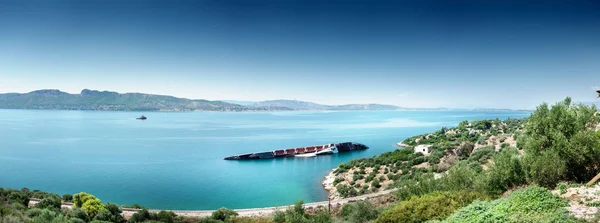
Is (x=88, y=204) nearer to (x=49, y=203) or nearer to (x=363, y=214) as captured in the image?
(x=49, y=203)

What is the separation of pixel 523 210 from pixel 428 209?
3.02 metres

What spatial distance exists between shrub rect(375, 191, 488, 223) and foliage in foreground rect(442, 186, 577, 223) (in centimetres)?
131

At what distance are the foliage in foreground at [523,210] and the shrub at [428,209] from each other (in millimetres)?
1309

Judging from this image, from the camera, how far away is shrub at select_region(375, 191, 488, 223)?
1008 centimetres

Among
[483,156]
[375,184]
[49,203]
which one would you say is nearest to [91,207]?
[49,203]

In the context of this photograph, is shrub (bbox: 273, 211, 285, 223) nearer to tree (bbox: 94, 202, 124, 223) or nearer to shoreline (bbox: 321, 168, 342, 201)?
tree (bbox: 94, 202, 124, 223)

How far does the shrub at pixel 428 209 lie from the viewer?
1008cm

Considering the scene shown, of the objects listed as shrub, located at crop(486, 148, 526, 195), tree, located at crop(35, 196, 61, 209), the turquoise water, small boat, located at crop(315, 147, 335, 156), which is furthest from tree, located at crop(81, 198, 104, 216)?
small boat, located at crop(315, 147, 335, 156)

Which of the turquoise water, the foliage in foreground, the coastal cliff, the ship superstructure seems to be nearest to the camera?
the foliage in foreground

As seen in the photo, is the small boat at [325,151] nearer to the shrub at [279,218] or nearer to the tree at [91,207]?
the shrub at [279,218]

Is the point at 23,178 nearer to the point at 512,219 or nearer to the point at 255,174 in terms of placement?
the point at 255,174

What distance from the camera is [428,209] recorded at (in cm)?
1034

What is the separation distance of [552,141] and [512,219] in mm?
8491

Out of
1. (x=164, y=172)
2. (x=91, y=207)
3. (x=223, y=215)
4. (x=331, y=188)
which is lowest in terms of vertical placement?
(x=164, y=172)
